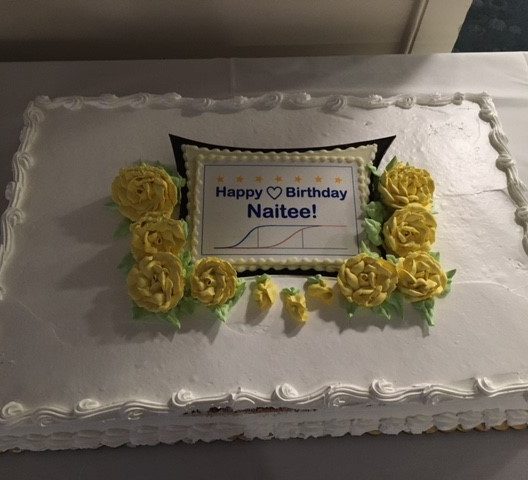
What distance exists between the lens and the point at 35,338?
1230 millimetres

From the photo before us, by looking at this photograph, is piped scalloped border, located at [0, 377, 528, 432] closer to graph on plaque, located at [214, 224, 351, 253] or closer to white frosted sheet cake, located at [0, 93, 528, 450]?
white frosted sheet cake, located at [0, 93, 528, 450]

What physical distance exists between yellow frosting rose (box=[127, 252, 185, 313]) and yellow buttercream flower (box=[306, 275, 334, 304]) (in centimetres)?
27

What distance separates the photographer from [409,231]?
131 centimetres

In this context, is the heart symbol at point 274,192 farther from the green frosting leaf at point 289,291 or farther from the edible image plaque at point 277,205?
the green frosting leaf at point 289,291

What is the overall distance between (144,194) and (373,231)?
523mm

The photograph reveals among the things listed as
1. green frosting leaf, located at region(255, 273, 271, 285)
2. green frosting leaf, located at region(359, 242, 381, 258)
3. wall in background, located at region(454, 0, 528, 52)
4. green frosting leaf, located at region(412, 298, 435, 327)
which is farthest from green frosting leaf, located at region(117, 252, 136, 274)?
wall in background, located at region(454, 0, 528, 52)

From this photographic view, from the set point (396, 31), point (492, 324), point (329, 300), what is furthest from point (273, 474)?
point (396, 31)

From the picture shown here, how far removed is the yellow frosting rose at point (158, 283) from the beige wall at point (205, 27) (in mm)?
874

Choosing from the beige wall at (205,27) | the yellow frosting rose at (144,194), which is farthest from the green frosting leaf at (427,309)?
the beige wall at (205,27)

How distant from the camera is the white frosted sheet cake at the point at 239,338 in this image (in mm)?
1179

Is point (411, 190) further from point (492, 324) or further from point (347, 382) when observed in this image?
point (347, 382)

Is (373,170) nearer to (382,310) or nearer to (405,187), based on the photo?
(405,187)

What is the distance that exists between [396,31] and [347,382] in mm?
1195

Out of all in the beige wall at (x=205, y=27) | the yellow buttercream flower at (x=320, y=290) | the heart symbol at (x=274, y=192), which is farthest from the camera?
the beige wall at (x=205, y=27)
